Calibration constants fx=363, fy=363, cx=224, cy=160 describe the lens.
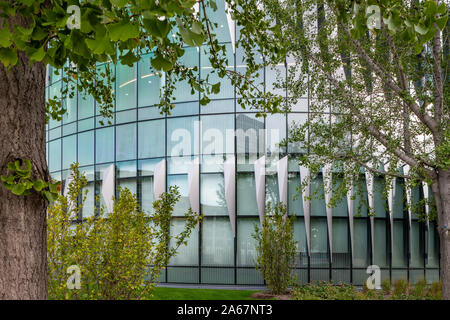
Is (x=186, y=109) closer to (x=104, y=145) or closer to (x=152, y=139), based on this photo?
(x=152, y=139)

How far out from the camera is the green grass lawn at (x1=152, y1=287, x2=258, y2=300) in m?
12.4

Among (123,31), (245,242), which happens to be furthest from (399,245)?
(123,31)

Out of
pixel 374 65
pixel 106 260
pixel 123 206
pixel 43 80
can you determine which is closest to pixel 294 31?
pixel 374 65

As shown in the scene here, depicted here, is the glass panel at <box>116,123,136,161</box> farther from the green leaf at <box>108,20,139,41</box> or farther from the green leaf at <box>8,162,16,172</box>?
the green leaf at <box>108,20,139,41</box>

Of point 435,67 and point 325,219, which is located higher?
point 435,67

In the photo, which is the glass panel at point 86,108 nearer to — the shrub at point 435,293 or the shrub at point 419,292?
the shrub at point 419,292

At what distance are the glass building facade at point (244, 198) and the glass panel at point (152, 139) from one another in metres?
0.05

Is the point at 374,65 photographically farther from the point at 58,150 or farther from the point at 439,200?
the point at 58,150

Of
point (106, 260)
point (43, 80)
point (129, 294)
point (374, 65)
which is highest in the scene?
point (374, 65)

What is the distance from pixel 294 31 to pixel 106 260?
25.4ft

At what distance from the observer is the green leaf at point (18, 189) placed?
8.54 ft

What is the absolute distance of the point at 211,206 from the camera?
51.6 ft

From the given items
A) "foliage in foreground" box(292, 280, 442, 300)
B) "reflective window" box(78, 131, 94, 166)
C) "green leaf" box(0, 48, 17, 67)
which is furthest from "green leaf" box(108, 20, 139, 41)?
"reflective window" box(78, 131, 94, 166)

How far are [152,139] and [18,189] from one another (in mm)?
14203
